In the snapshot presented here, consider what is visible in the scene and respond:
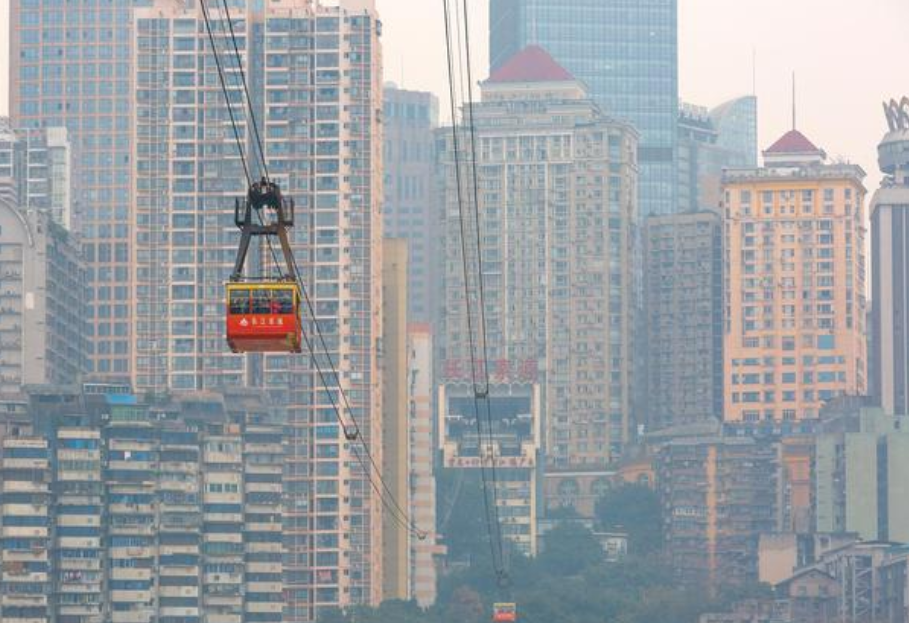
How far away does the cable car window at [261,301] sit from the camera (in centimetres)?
7500

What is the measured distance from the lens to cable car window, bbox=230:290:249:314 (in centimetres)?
7494

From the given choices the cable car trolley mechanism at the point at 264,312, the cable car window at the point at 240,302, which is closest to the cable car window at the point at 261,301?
the cable car trolley mechanism at the point at 264,312

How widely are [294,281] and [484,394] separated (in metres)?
27.0

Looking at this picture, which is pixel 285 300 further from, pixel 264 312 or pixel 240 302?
pixel 240 302

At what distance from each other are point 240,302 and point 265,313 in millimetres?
634

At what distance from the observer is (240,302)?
75000 mm

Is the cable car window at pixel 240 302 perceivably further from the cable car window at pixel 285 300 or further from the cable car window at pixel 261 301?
the cable car window at pixel 285 300

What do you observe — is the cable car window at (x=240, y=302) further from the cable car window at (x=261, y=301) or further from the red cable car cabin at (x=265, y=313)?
the cable car window at (x=261, y=301)

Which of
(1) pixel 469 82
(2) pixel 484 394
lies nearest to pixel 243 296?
(1) pixel 469 82

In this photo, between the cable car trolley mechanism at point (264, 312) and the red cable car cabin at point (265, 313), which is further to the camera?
the red cable car cabin at point (265, 313)

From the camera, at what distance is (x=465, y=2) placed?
7069 centimetres

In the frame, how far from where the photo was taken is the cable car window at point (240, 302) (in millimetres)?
74938

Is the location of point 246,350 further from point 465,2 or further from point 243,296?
point 465,2

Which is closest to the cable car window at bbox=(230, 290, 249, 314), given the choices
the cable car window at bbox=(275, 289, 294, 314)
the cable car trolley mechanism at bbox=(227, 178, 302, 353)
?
the cable car trolley mechanism at bbox=(227, 178, 302, 353)
